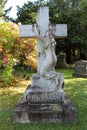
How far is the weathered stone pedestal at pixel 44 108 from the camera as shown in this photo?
230 inches

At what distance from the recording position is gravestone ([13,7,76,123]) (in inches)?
231

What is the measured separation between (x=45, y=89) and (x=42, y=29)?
1505 millimetres

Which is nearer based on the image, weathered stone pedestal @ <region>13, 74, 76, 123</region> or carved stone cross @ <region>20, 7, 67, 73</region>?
weathered stone pedestal @ <region>13, 74, 76, 123</region>

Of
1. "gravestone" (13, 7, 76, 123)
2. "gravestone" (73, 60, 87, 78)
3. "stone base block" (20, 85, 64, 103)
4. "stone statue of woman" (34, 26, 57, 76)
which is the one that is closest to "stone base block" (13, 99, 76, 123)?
"gravestone" (13, 7, 76, 123)

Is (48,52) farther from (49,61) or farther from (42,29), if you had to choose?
(42,29)

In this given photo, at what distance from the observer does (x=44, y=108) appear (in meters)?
5.93

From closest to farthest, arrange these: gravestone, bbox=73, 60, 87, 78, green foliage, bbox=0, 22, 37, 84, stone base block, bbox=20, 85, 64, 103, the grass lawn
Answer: the grass lawn < stone base block, bbox=20, 85, 64, 103 < green foliage, bbox=0, 22, 37, 84 < gravestone, bbox=73, 60, 87, 78

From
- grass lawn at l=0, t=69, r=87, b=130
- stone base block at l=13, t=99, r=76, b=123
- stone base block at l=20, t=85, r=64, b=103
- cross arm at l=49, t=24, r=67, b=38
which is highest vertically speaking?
cross arm at l=49, t=24, r=67, b=38

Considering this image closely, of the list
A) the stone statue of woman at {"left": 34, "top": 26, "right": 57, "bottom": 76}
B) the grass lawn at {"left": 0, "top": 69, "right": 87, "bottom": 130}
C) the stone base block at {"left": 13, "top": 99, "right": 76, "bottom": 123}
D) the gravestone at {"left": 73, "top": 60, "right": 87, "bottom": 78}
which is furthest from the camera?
the gravestone at {"left": 73, "top": 60, "right": 87, "bottom": 78}

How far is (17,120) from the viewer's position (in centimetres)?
589

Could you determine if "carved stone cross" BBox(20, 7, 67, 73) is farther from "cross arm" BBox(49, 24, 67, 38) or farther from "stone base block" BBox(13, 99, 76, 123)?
"stone base block" BBox(13, 99, 76, 123)

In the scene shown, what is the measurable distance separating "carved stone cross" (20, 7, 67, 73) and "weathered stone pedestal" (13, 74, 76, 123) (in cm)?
84

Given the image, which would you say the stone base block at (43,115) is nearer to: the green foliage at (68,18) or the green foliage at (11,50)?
the green foliage at (11,50)

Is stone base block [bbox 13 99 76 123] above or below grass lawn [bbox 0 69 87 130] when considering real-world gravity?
above
